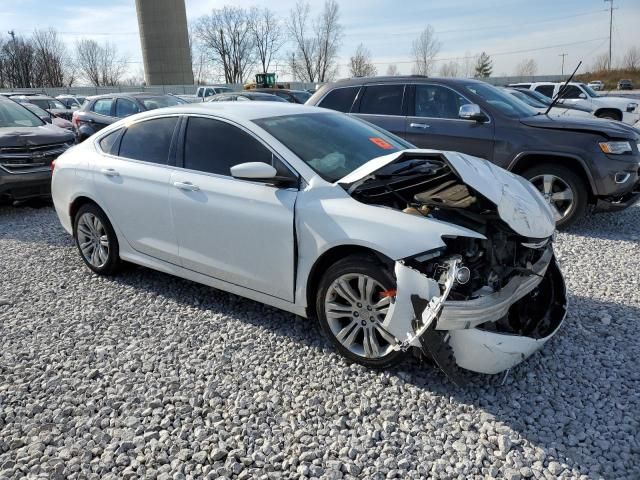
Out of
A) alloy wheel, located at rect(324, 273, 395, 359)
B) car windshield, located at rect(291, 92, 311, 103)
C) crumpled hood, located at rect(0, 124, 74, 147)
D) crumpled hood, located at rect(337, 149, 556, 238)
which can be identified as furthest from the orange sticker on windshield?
car windshield, located at rect(291, 92, 311, 103)

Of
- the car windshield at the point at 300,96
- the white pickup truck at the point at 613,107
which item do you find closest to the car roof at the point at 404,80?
the white pickup truck at the point at 613,107

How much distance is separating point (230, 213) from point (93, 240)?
6.87 ft

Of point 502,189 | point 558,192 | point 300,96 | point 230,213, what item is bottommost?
point 558,192

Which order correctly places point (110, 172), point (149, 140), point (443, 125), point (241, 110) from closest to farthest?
point (241, 110) < point (149, 140) < point (110, 172) < point (443, 125)

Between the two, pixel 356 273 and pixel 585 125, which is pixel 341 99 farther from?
pixel 356 273

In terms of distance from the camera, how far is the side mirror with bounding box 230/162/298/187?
332 cm

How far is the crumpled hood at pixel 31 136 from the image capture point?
25.4 ft

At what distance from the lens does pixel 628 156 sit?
19.0 ft

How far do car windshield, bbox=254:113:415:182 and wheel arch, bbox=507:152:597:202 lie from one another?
8.54 ft

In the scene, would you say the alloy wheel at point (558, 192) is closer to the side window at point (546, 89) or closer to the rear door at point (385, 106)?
the rear door at point (385, 106)

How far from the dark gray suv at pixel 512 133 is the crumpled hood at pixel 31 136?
175 inches

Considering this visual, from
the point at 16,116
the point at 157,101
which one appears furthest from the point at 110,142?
the point at 157,101

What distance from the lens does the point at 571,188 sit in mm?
6000

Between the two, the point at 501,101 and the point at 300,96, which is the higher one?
the point at 300,96
